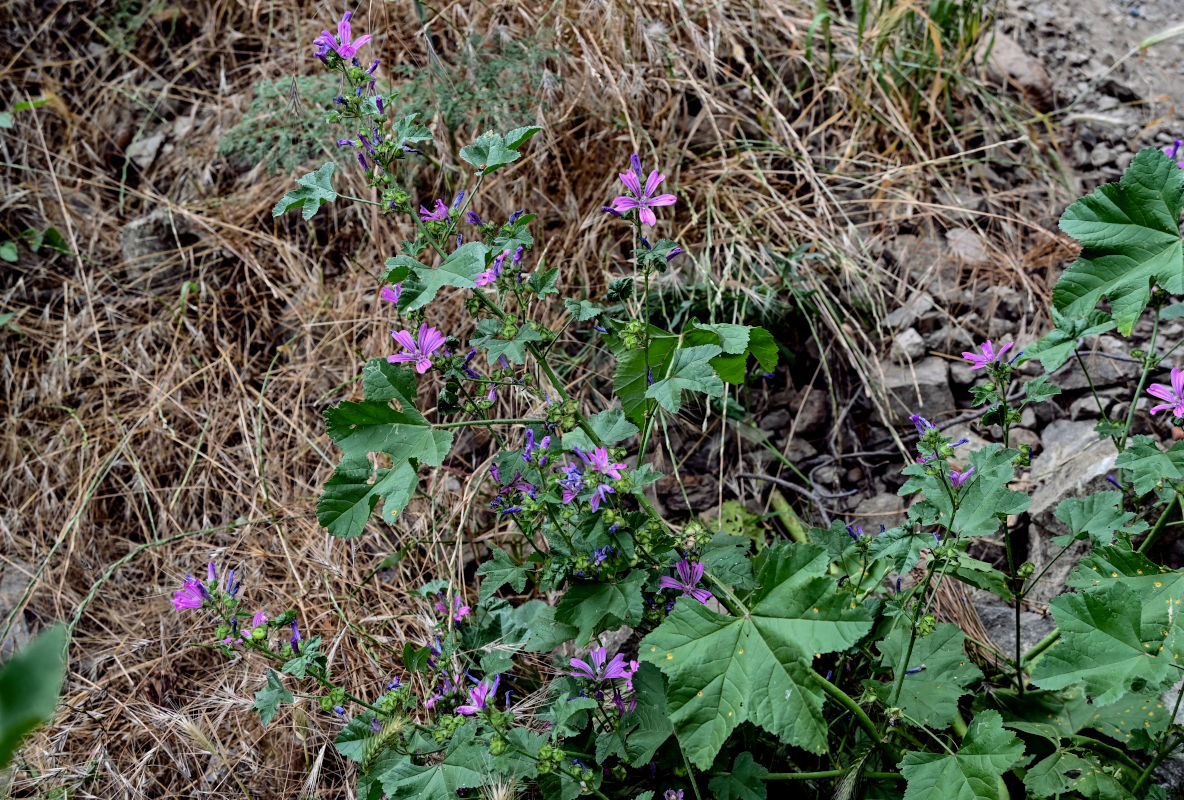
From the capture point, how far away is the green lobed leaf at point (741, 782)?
5.09 feet

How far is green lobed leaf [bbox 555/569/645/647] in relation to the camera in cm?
147

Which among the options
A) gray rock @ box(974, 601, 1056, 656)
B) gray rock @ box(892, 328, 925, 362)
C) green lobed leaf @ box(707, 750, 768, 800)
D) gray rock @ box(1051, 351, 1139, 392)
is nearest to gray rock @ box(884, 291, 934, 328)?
gray rock @ box(892, 328, 925, 362)

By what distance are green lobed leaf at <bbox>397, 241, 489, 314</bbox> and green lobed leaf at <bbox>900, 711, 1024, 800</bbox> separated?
1.06 meters

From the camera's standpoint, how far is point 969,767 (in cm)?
144

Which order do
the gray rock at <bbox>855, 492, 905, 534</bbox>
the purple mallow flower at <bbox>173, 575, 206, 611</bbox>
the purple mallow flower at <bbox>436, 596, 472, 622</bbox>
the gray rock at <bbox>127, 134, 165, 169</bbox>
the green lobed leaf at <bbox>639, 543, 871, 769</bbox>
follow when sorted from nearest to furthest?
the green lobed leaf at <bbox>639, 543, 871, 769</bbox> < the purple mallow flower at <bbox>173, 575, 206, 611</bbox> < the purple mallow flower at <bbox>436, 596, 472, 622</bbox> < the gray rock at <bbox>855, 492, 905, 534</bbox> < the gray rock at <bbox>127, 134, 165, 169</bbox>

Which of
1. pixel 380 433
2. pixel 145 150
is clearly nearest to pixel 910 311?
pixel 380 433

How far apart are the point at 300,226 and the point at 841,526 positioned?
2.31 metres

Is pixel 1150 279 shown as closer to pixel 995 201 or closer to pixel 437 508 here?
pixel 995 201

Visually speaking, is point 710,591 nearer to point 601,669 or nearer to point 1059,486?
point 601,669

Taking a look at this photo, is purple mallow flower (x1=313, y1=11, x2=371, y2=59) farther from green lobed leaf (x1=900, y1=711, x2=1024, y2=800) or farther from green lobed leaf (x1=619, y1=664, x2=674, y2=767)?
green lobed leaf (x1=900, y1=711, x2=1024, y2=800)

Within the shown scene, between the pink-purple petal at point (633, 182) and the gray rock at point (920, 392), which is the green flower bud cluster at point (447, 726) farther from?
the gray rock at point (920, 392)

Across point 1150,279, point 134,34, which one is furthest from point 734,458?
point 134,34

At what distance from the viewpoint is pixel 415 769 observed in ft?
5.02

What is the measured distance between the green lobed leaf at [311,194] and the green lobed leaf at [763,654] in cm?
92
